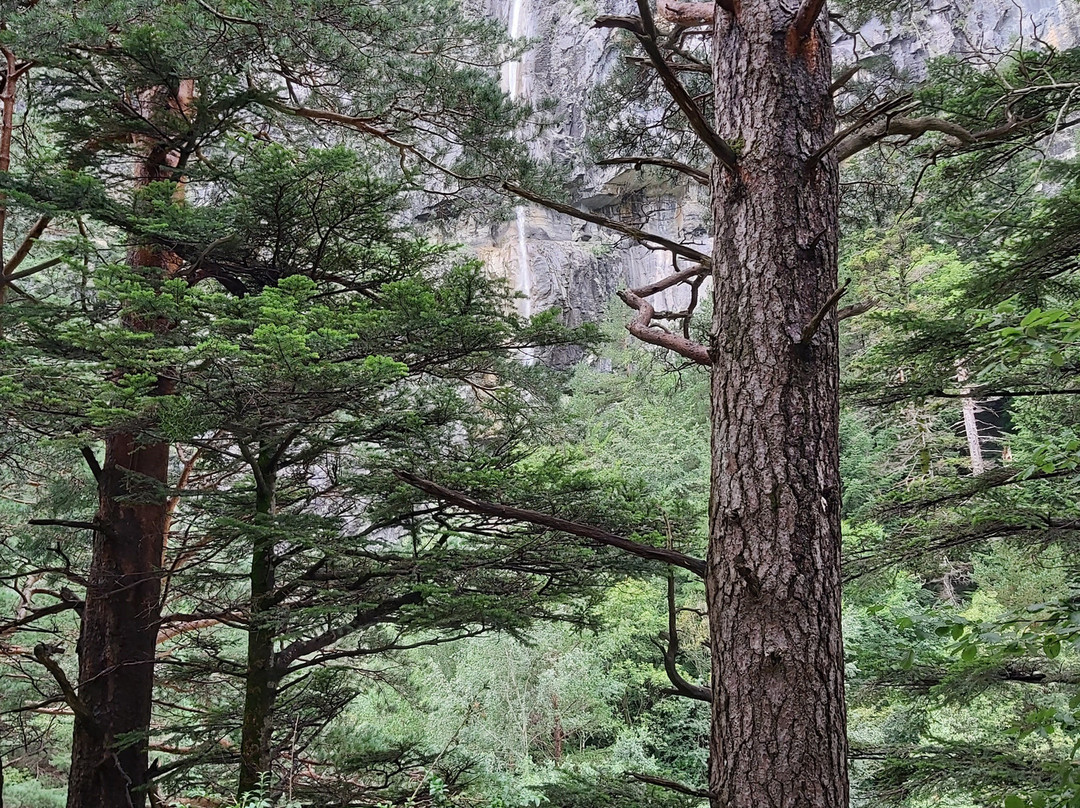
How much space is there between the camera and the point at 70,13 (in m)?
3.34

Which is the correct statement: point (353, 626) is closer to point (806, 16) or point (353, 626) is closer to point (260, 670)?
point (260, 670)

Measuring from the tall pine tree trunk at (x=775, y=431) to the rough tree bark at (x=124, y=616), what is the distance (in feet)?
9.32

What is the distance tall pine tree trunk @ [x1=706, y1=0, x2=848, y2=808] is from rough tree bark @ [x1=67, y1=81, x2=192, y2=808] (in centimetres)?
284

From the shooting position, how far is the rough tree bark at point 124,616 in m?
3.62

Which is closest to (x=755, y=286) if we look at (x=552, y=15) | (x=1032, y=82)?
(x=1032, y=82)

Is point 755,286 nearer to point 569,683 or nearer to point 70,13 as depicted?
point 70,13

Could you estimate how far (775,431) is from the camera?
5.49 ft

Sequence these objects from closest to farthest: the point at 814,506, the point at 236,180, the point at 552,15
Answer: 1. the point at 814,506
2. the point at 236,180
3. the point at 552,15

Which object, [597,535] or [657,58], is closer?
[657,58]

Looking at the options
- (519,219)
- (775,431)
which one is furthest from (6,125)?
(519,219)

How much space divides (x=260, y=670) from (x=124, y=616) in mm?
1009

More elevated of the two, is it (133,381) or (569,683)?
(133,381)

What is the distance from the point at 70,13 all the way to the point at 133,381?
2094 mm

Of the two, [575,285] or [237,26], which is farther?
[575,285]
